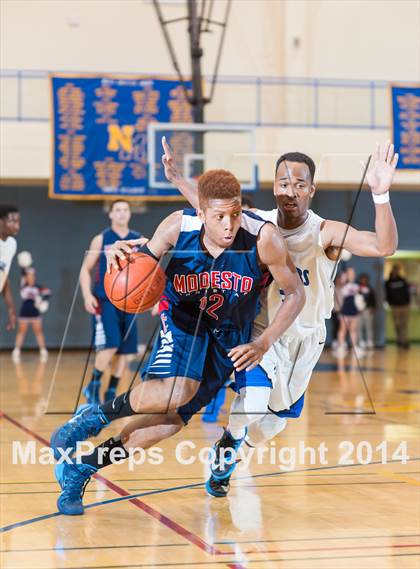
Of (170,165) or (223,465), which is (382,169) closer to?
(170,165)

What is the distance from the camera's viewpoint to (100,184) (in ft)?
44.2

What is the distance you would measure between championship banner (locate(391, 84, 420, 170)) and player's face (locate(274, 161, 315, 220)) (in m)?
6.54

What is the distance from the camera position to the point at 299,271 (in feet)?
12.9

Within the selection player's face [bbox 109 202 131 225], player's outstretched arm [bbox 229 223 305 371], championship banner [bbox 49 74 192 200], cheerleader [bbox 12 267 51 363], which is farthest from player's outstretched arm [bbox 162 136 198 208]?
cheerleader [bbox 12 267 51 363]

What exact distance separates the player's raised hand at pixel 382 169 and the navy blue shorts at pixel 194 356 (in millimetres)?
990

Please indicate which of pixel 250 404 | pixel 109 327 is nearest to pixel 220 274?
pixel 250 404

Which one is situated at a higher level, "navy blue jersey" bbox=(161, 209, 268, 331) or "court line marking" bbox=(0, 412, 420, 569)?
"navy blue jersey" bbox=(161, 209, 268, 331)

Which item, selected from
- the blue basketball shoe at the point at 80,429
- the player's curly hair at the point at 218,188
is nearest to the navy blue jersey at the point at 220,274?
the player's curly hair at the point at 218,188

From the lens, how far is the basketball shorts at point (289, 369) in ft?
14.2

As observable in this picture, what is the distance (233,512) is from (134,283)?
1.68 metres

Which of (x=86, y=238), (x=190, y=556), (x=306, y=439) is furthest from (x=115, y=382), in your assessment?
(x=86, y=238)

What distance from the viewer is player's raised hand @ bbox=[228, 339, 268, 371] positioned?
3426mm

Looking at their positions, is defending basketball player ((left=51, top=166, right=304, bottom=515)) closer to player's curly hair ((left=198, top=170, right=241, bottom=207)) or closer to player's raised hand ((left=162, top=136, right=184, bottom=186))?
player's curly hair ((left=198, top=170, right=241, bottom=207))

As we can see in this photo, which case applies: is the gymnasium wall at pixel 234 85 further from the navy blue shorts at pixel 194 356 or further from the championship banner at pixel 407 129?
the navy blue shorts at pixel 194 356
